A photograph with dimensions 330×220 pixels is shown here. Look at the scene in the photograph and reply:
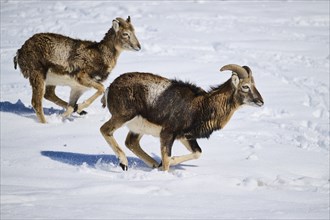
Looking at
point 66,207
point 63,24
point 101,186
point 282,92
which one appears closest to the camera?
point 66,207

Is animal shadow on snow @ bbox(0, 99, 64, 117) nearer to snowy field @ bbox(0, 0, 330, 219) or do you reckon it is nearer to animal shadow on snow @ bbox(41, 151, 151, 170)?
snowy field @ bbox(0, 0, 330, 219)

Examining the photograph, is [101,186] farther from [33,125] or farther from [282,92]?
[282,92]

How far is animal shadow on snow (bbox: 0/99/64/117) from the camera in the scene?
13278 mm

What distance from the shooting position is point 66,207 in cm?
726

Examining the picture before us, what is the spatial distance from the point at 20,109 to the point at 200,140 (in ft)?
13.2

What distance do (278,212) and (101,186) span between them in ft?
7.82

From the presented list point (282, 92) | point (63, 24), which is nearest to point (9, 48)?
point (63, 24)

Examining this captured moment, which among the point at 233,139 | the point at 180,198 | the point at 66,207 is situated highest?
the point at 66,207

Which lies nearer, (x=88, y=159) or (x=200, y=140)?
(x=88, y=159)

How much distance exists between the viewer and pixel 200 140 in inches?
496

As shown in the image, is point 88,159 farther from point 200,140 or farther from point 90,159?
point 200,140

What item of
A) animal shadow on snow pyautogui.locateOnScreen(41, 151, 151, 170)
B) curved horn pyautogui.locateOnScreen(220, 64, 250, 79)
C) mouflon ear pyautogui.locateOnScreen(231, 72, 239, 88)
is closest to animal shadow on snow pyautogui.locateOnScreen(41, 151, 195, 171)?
animal shadow on snow pyautogui.locateOnScreen(41, 151, 151, 170)

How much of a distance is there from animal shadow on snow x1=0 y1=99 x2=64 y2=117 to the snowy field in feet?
0.09

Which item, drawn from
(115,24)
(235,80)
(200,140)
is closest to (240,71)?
(235,80)
